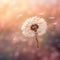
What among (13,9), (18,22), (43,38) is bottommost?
(43,38)

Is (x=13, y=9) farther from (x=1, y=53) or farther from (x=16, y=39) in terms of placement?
(x=1, y=53)

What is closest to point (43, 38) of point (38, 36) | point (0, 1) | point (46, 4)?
point (38, 36)

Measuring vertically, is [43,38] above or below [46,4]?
below
